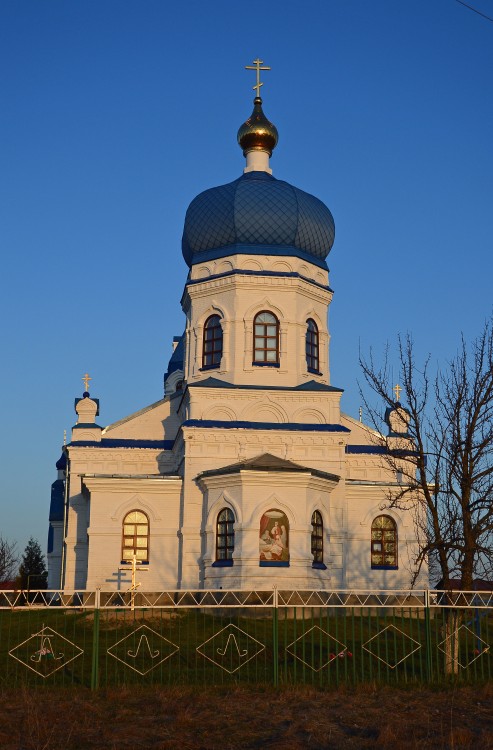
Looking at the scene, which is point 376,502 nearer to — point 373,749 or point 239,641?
point 239,641

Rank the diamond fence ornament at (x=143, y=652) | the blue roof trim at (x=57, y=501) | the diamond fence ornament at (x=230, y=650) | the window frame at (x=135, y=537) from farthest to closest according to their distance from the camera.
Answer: the blue roof trim at (x=57, y=501) < the window frame at (x=135, y=537) < the diamond fence ornament at (x=230, y=650) < the diamond fence ornament at (x=143, y=652)

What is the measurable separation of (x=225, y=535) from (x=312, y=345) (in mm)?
5831

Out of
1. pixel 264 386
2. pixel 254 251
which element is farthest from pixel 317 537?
pixel 254 251

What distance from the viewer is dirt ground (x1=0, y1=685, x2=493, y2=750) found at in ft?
27.0

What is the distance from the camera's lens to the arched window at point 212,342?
910 inches

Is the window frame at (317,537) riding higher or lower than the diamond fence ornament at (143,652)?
higher

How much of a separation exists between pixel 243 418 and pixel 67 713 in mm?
13106

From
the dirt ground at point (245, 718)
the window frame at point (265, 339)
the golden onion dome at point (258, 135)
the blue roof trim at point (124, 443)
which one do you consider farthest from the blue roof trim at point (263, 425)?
the dirt ground at point (245, 718)

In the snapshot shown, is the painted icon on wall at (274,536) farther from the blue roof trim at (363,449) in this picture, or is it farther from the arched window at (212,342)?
the blue roof trim at (363,449)

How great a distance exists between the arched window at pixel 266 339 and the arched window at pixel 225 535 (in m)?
4.14

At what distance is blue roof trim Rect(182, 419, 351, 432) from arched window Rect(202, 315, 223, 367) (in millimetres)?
1931

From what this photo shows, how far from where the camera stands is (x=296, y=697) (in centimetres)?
1036

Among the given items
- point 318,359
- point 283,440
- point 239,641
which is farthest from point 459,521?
point 318,359

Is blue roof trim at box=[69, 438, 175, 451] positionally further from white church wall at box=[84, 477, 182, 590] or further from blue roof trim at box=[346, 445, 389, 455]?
blue roof trim at box=[346, 445, 389, 455]
